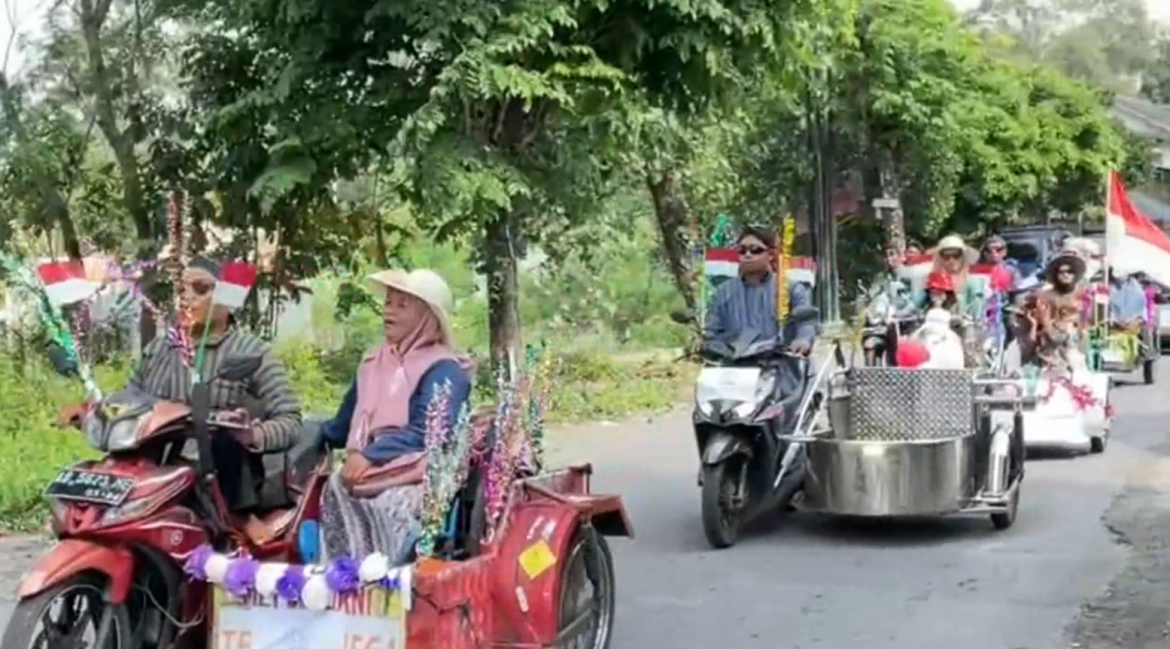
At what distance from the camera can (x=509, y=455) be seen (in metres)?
6.05

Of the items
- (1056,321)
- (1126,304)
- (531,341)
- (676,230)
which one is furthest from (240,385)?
(1126,304)

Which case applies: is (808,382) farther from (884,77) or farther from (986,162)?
(986,162)

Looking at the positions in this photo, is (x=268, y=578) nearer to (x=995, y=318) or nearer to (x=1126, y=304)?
(x=995, y=318)

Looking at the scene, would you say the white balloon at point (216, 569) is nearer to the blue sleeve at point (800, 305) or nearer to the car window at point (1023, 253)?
the blue sleeve at point (800, 305)

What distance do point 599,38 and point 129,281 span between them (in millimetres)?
6444

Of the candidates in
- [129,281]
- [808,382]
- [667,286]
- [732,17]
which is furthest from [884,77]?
[129,281]

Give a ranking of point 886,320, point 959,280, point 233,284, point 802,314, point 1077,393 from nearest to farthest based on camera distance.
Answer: point 233,284 < point 802,314 < point 886,320 < point 959,280 < point 1077,393

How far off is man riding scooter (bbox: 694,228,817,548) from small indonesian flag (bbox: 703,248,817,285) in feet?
0.21

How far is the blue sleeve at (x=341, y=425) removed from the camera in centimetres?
630

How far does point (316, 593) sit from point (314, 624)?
0.45 feet

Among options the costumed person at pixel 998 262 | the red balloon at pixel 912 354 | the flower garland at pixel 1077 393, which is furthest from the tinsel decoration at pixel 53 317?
the costumed person at pixel 998 262

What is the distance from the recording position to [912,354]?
1066 cm

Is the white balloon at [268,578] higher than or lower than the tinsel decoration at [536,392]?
lower

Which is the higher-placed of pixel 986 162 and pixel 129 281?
pixel 986 162
